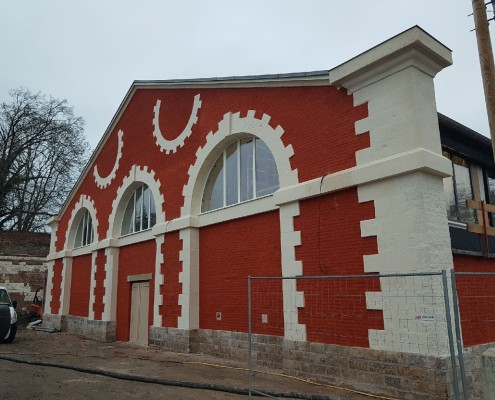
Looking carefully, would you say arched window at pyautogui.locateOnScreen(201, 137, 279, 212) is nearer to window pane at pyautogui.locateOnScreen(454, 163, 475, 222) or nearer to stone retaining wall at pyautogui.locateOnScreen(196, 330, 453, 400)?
stone retaining wall at pyautogui.locateOnScreen(196, 330, 453, 400)

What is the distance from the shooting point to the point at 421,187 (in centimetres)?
627

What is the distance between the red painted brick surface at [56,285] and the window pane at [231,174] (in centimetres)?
1265

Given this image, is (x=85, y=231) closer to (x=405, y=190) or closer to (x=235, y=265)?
(x=235, y=265)

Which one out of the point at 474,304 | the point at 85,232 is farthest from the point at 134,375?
the point at 85,232

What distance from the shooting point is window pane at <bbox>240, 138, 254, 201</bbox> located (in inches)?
395

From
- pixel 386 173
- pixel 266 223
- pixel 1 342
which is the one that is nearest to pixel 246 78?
Result: pixel 266 223

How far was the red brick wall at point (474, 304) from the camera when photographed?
22.0 ft

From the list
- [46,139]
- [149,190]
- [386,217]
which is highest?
[46,139]

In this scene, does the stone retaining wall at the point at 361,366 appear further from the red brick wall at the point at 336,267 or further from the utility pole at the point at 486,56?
the utility pole at the point at 486,56

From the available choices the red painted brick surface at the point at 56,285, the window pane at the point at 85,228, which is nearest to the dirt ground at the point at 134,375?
the window pane at the point at 85,228

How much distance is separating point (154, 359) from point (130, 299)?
4.45 meters

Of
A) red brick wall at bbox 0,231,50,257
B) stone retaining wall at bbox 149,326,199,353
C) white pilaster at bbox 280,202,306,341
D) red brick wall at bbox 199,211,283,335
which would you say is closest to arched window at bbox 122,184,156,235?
red brick wall at bbox 199,211,283,335

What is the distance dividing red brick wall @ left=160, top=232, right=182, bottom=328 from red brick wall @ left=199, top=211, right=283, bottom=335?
0.81 metres

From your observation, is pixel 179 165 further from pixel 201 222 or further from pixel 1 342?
pixel 1 342
